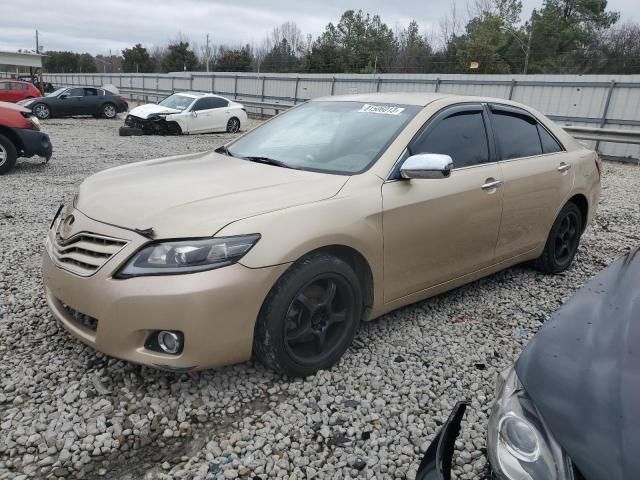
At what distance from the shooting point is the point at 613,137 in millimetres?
11133

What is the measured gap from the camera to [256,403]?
2.64 meters

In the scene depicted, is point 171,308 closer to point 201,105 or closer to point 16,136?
point 16,136

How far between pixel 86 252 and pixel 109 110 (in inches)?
824

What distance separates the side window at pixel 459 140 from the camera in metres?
3.30

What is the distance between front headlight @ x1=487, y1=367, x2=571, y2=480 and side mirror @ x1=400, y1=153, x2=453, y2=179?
5.03ft

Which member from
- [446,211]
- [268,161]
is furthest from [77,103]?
[446,211]

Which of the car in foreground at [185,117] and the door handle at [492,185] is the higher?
the door handle at [492,185]

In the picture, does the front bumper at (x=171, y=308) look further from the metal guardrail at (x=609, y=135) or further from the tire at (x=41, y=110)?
the tire at (x=41, y=110)

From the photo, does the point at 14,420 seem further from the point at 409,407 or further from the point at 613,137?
the point at 613,137

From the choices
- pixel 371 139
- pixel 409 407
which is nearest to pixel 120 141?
pixel 371 139

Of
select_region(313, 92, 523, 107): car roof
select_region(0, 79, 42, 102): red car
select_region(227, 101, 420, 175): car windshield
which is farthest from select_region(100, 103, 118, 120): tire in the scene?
select_region(313, 92, 523, 107): car roof

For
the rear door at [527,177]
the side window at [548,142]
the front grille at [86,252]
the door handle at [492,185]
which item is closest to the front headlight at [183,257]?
the front grille at [86,252]

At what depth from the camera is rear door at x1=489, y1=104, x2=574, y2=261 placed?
A: 3.81m

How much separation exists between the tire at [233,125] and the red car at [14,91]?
10.6 metres
